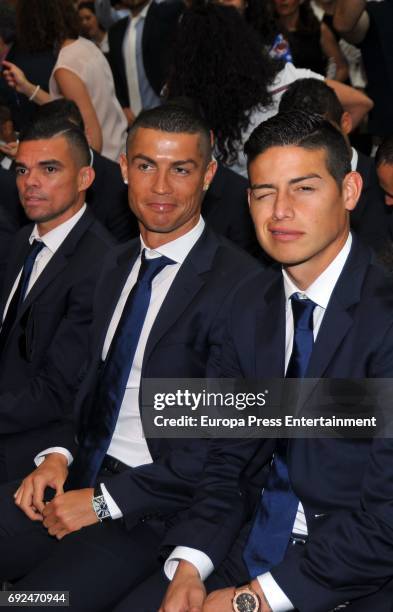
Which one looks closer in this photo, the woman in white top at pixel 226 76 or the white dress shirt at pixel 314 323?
the white dress shirt at pixel 314 323

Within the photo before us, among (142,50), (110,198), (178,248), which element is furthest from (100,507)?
(142,50)

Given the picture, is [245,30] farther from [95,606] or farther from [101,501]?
[95,606]

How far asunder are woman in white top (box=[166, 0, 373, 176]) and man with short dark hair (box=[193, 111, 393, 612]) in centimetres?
156

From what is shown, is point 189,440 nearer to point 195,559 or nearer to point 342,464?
point 195,559

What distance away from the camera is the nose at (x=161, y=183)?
276 cm

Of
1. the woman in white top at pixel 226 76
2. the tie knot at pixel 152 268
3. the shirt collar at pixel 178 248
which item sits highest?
the woman in white top at pixel 226 76

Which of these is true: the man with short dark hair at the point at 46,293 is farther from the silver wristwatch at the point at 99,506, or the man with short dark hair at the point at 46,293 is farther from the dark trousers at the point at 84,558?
the silver wristwatch at the point at 99,506

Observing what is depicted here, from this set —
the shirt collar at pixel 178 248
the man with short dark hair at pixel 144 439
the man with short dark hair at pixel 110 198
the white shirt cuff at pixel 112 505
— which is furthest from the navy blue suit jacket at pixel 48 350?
the man with short dark hair at pixel 110 198

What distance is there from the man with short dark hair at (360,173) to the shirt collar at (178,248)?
70 centimetres

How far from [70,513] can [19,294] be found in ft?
3.27

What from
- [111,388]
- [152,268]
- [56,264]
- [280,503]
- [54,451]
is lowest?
[280,503]

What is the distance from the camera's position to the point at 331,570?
1.95 metres

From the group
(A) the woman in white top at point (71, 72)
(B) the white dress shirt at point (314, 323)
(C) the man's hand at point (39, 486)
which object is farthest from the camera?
(A) the woman in white top at point (71, 72)

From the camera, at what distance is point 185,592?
2.08m
